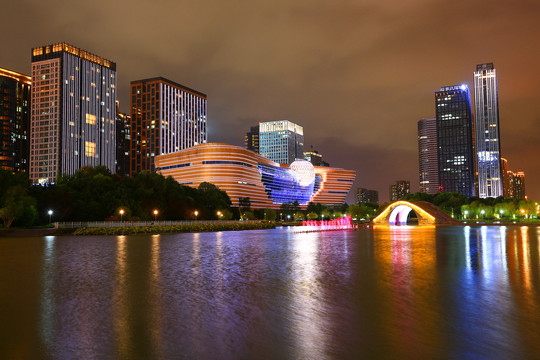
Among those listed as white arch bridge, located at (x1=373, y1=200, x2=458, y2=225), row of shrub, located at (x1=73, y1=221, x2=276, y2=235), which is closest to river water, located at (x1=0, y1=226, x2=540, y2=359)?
row of shrub, located at (x1=73, y1=221, x2=276, y2=235)

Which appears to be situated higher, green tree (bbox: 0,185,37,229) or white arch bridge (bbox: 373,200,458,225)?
green tree (bbox: 0,185,37,229)

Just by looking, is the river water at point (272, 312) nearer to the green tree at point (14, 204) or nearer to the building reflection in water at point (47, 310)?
the building reflection in water at point (47, 310)

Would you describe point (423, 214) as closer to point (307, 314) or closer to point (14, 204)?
point (14, 204)

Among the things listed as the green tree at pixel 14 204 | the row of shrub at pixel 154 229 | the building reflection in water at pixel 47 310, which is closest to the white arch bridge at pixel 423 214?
the row of shrub at pixel 154 229

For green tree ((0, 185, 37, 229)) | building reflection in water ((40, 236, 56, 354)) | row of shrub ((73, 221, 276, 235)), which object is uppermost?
green tree ((0, 185, 37, 229))

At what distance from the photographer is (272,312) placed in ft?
42.5

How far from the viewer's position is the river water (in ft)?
30.8

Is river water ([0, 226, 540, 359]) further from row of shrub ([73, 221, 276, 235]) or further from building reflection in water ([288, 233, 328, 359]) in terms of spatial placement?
row of shrub ([73, 221, 276, 235])

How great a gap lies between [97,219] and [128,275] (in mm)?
63216

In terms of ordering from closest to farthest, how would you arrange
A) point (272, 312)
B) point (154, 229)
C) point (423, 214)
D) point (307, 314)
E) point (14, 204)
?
point (307, 314) → point (272, 312) → point (14, 204) → point (154, 229) → point (423, 214)

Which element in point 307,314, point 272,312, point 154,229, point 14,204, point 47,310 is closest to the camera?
point 307,314

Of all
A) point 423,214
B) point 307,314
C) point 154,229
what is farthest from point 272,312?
point 423,214

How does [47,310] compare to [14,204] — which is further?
[14,204]

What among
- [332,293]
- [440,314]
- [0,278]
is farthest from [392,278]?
[0,278]
